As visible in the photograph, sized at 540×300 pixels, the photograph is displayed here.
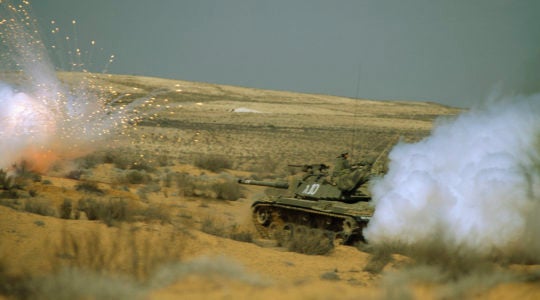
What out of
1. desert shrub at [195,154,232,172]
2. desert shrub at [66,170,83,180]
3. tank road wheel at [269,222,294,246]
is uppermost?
desert shrub at [195,154,232,172]

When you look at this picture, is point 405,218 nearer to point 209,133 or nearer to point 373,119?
point 209,133

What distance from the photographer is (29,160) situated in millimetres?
18672

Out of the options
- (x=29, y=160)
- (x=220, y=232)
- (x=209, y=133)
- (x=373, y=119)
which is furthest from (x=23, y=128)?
(x=373, y=119)

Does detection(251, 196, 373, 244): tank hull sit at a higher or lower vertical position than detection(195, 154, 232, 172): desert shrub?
lower

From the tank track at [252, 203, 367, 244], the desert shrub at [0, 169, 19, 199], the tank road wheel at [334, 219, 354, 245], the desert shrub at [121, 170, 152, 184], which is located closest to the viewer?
the tank road wheel at [334, 219, 354, 245]

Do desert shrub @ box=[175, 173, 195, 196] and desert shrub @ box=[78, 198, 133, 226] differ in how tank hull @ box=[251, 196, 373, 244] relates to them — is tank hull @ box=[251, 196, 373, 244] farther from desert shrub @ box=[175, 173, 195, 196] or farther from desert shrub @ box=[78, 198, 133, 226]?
desert shrub @ box=[175, 173, 195, 196]

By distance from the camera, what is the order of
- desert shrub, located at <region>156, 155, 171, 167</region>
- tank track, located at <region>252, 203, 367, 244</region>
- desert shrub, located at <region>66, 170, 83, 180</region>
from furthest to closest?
desert shrub, located at <region>156, 155, 171, 167</region> → desert shrub, located at <region>66, 170, 83, 180</region> → tank track, located at <region>252, 203, 367, 244</region>

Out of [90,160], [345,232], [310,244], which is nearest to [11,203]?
[310,244]

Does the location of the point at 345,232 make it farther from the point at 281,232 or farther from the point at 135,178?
the point at 135,178

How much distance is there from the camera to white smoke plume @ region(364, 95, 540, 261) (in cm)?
977

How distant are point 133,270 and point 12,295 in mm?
1306

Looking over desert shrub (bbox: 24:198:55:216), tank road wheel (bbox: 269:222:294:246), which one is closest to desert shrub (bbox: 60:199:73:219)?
desert shrub (bbox: 24:198:55:216)

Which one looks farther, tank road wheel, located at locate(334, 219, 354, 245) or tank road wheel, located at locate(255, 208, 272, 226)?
tank road wheel, located at locate(255, 208, 272, 226)

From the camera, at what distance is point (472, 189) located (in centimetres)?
1030
